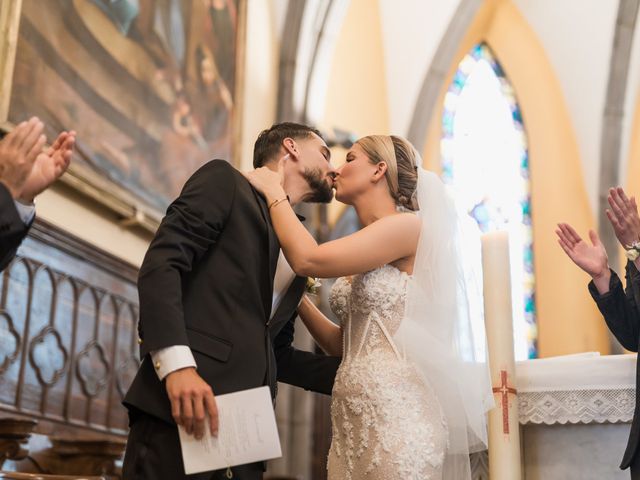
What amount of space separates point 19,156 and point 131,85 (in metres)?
4.34

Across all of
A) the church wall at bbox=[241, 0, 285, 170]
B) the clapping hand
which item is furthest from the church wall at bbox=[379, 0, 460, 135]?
the clapping hand

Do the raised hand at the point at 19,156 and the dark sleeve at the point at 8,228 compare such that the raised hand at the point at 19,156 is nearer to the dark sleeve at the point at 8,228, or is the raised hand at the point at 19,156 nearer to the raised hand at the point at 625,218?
the dark sleeve at the point at 8,228

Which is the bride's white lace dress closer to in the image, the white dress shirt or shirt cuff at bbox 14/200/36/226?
the white dress shirt

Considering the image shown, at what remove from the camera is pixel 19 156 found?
2.23 m

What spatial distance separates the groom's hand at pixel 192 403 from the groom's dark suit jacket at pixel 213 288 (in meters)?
0.11

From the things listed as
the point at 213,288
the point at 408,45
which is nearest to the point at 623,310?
the point at 213,288

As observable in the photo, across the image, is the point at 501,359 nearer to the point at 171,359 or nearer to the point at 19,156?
the point at 171,359

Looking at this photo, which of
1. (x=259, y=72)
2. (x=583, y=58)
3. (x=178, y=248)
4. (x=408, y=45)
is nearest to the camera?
(x=178, y=248)

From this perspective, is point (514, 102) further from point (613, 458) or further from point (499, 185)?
point (613, 458)

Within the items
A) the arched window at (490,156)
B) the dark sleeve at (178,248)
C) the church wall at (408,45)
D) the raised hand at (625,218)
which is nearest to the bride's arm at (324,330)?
the dark sleeve at (178,248)

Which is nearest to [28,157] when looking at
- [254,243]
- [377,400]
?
[254,243]

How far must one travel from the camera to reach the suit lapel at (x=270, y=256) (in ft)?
9.02

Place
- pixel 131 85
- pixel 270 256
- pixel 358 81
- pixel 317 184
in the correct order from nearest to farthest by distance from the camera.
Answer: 1. pixel 270 256
2. pixel 317 184
3. pixel 131 85
4. pixel 358 81

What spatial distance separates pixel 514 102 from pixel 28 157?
39.9 ft
